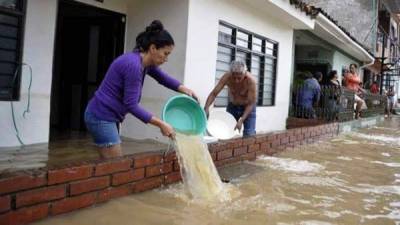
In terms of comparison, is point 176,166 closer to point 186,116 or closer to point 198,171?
point 198,171

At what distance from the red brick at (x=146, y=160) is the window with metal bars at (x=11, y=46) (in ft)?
8.35

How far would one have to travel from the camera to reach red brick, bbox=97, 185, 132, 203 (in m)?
3.70

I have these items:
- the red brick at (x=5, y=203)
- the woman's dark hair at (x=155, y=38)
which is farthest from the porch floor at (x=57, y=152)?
the woman's dark hair at (x=155, y=38)

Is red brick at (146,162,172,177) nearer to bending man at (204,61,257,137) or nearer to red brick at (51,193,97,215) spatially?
red brick at (51,193,97,215)

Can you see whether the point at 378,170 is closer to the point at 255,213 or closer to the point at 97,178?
the point at 255,213

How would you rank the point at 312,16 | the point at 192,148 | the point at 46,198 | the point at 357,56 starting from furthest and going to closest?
the point at 357,56 < the point at 312,16 < the point at 192,148 < the point at 46,198

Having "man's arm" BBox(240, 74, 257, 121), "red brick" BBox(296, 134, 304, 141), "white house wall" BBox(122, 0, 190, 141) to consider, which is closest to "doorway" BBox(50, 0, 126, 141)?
"white house wall" BBox(122, 0, 190, 141)

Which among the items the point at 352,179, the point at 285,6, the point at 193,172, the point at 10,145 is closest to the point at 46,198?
the point at 193,172

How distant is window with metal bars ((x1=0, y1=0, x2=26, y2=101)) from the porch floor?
718mm

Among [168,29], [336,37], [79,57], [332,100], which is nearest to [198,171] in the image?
[168,29]

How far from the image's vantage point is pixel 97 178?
3.62m

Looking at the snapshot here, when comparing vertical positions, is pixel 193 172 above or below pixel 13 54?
below

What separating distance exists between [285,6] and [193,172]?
685 cm

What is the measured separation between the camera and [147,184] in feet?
13.9
